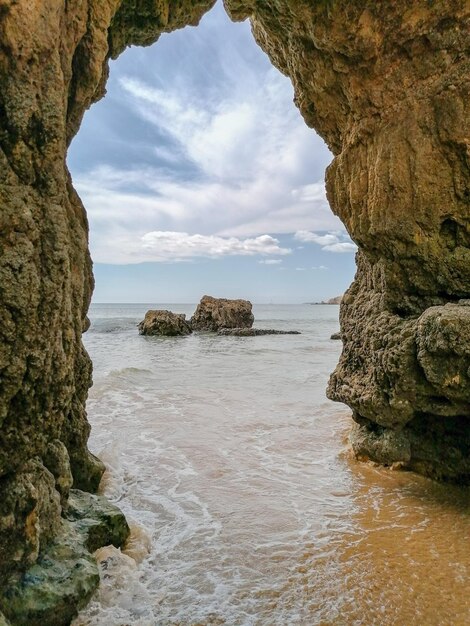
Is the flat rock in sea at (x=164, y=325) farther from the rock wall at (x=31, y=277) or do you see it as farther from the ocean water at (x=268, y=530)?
the rock wall at (x=31, y=277)

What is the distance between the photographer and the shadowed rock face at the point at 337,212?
9.87 ft

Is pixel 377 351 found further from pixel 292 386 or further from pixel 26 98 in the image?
pixel 292 386

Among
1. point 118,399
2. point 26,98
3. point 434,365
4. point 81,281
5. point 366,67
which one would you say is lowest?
point 118,399

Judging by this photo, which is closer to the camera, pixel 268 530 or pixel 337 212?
pixel 268 530

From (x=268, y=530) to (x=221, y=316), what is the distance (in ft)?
110

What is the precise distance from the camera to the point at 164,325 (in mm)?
33781

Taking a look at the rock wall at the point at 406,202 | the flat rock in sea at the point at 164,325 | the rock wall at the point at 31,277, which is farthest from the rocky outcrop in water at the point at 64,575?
the flat rock in sea at the point at 164,325

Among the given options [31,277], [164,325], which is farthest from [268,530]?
[164,325]

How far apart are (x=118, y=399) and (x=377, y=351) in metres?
7.89

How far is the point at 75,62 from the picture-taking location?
14.3 ft

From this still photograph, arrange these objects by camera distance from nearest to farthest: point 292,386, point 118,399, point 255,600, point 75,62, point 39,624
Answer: point 39,624, point 255,600, point 75,62, point 118,399, point 292,386

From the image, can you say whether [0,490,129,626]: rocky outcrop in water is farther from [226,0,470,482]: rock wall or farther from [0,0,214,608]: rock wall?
[226,0,470,482]: rock wall

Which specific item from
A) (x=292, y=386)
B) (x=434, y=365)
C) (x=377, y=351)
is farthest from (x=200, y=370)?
(x=434, y=365)

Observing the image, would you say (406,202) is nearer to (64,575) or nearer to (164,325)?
(64,575)
